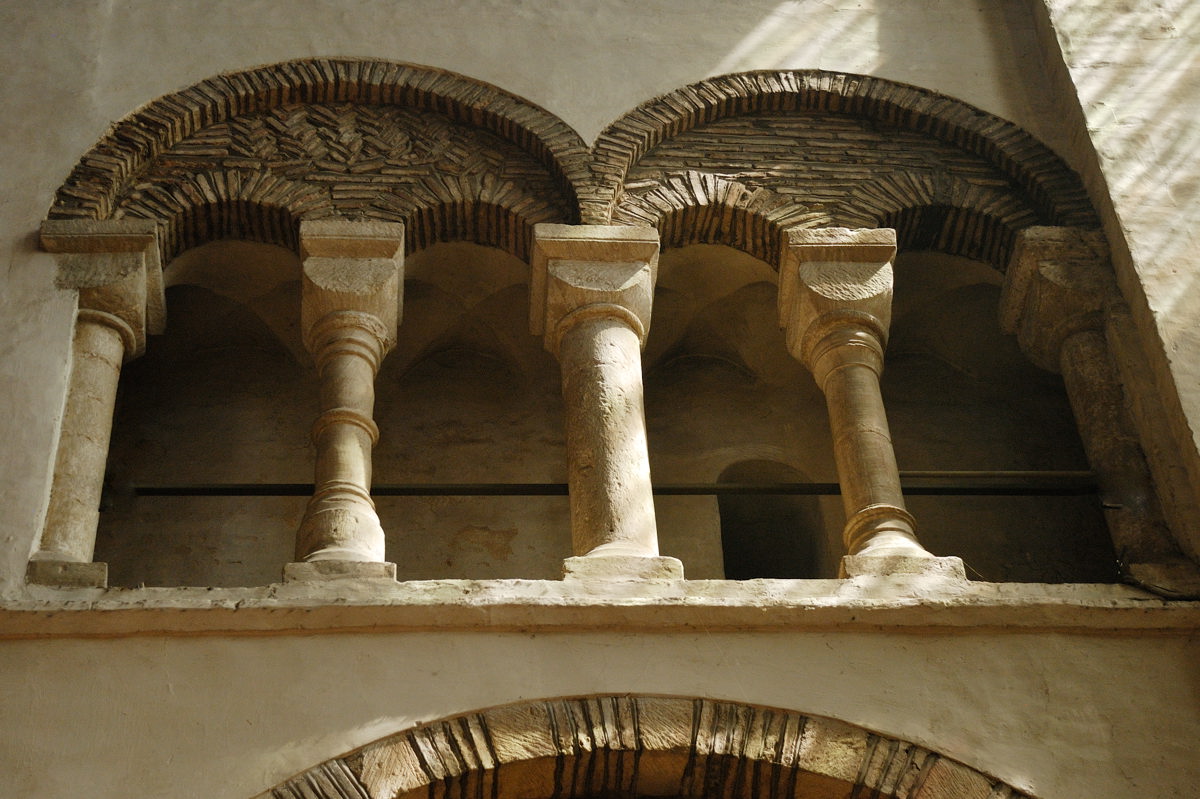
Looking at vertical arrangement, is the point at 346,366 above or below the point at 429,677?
above

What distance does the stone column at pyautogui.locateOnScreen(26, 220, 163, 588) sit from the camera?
5.54 metres

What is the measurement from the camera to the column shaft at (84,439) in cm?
548

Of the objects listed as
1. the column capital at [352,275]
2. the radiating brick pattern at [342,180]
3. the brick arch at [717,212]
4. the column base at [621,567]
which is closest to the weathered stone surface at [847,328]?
the brick arch at [717,212]

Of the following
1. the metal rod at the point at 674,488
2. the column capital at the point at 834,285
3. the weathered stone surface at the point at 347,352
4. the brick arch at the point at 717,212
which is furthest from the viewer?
the brick arch at the point at 717,212

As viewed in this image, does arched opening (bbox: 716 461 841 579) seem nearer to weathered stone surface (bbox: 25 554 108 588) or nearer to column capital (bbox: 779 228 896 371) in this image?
column capital (bbox: 779 228 896 371)

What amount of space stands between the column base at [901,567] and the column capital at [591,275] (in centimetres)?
140

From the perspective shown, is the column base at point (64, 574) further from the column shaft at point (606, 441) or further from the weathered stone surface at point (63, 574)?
the column shaft at point (606, 441)

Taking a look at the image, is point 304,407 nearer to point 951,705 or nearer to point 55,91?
point 55,91

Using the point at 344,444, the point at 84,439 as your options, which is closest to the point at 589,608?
the point at 344,444

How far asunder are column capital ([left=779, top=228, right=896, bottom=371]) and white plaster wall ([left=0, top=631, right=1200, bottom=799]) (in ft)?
5.31

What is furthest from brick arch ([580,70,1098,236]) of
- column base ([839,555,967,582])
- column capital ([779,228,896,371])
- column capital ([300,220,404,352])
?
column base ([839,555,967,582])

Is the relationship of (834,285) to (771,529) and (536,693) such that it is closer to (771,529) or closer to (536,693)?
(771,529)

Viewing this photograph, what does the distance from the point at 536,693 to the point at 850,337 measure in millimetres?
2190

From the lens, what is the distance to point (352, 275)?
6359 millimetres
